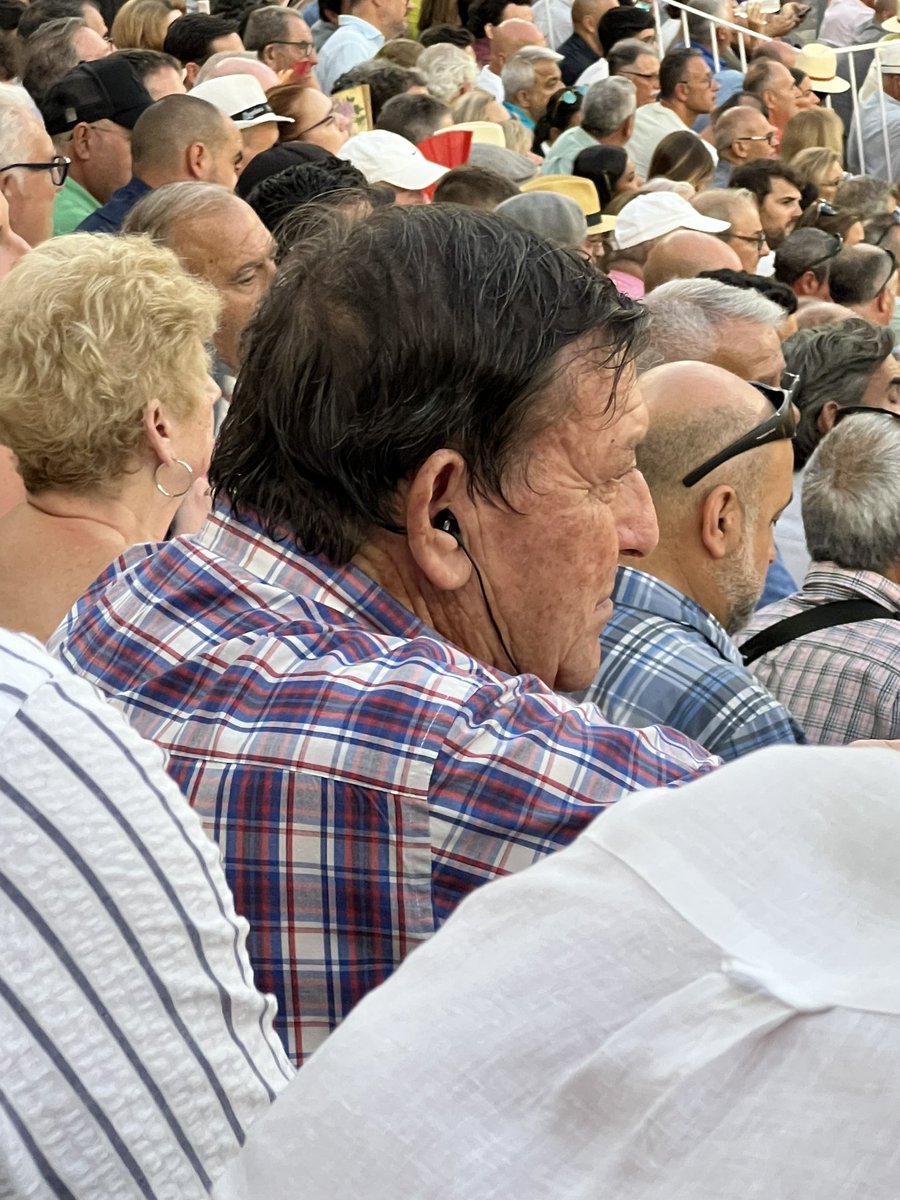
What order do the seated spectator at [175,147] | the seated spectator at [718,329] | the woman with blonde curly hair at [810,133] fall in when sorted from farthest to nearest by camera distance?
the woman with blonde curly hair at [810,133] < the seated spectator at [175,147] < the seated spectator at [718,329]

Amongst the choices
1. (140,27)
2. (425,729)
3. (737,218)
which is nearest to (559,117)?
(140,27)

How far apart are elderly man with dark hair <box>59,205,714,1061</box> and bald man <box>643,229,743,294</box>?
3896 millimetres

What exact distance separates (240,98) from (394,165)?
63cm

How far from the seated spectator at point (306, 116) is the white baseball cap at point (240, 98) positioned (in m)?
0.35

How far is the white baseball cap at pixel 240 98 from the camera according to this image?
6.08 m

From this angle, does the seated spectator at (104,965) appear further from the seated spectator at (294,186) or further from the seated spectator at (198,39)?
the seated spectator at (198,39)

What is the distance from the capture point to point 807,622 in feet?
9.98

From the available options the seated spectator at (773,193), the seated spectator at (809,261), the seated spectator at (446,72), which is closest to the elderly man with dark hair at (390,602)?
the seated spectator at (809,261)

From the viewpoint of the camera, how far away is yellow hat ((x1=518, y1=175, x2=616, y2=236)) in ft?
21.6

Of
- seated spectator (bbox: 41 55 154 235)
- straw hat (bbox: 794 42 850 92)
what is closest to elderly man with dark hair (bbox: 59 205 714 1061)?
seated spectator (bbox: 41 55 154 235)

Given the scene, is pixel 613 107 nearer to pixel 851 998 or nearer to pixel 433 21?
pixel 433 21

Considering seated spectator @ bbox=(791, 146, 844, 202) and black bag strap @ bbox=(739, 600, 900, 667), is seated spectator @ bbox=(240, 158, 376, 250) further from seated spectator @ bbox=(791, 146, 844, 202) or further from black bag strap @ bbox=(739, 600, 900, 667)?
seated spectator @ bbox=(791, 146, 844, 202)

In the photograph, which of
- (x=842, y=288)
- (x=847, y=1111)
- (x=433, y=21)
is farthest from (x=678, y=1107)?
(x=433, y=21)

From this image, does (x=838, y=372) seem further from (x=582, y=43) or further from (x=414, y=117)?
(x=582, y=43)
